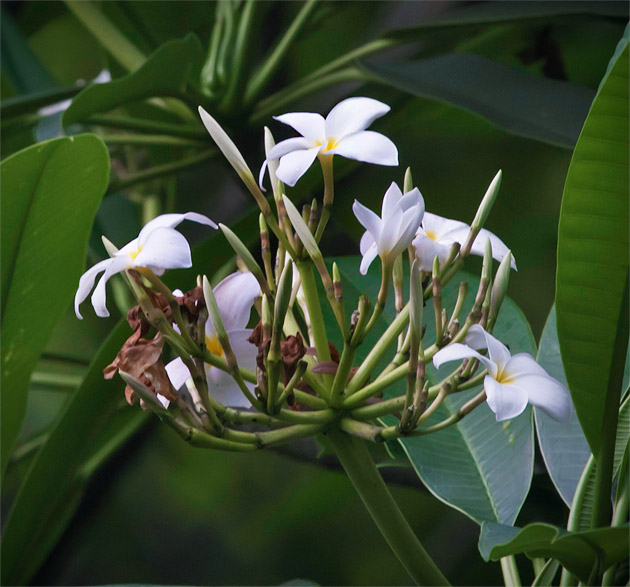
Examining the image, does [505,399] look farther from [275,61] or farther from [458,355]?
[275,61]

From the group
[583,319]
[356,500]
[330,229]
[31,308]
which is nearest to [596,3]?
[330,229]

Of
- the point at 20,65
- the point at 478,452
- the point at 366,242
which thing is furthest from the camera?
the point at 20,65

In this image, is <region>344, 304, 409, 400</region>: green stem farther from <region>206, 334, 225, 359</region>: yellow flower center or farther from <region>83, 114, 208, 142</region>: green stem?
<region>83, 114, 208, 142</region>: green stem

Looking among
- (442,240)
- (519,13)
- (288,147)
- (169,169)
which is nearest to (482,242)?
(442,240)

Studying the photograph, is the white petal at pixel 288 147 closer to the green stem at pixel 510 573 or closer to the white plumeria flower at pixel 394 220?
the white plumeria flower at pixel 394 220

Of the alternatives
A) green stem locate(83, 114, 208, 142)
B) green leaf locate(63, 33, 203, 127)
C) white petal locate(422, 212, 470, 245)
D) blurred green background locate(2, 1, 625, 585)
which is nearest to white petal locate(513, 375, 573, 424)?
white petal locate(422, 212, 470, 245)

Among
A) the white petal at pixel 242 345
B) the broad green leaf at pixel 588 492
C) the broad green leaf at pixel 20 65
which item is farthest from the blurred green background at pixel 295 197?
the white petal at pixel 242 345
